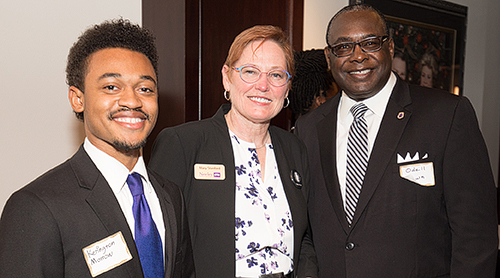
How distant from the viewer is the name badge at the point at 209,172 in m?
1.68

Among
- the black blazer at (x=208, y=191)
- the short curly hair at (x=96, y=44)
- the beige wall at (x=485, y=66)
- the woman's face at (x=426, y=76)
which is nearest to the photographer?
the short curly hair at (x=96, y=44)

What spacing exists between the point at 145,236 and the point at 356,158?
998 mm

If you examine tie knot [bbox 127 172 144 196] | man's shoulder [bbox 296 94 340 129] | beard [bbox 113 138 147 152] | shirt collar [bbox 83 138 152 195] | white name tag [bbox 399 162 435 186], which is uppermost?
man's shoulder [bbox 296 94 340 129]

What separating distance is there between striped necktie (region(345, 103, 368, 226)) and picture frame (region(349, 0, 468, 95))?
1.97 metres

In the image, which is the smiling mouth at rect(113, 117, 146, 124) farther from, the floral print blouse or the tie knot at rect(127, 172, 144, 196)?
the floral print blouse

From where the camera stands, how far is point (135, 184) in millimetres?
1282

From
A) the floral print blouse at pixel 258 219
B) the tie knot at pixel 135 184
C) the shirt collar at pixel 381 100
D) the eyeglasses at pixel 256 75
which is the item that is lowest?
the floral print blouse at pixel 258 219

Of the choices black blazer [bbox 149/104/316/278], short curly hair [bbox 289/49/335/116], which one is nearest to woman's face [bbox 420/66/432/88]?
short curly hair [bbox 289/49/335/116]

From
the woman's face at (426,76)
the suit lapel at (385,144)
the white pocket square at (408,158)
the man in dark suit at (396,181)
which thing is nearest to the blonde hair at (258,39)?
the man in dark suit at (396,181)

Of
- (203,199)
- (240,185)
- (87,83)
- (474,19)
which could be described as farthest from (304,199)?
(474,19)

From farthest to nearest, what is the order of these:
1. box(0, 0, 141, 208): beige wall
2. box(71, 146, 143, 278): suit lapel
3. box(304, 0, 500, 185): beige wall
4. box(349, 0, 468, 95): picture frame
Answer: box(304, 0, 500, 185): beige wall → box(349, 0, 468, 95): picture frame → box(0, 0, 141, 208): beige wall → box(71, 146, 143, 278): suit lapel

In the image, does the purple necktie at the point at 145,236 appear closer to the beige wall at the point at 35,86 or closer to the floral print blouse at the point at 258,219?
the floral print blouse at the point at 258,219

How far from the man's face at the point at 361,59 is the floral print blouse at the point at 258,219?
527mm

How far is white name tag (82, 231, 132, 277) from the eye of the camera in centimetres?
109
